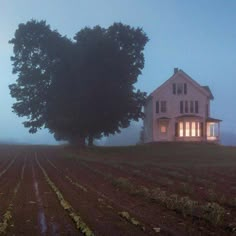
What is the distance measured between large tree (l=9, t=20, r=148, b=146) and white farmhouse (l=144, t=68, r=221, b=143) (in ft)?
10.3

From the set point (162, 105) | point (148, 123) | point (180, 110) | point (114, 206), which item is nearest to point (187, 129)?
point (180, 110)

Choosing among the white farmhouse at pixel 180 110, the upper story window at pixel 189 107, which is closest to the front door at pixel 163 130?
the white farmhouse at pixel 180 110

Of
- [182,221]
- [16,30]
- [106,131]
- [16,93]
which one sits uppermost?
[16,30]

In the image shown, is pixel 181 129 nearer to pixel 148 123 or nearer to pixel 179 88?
pixel 179 88

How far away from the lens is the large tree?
6456cm

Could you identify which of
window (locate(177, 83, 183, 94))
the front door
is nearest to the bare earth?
window (locate(177, 83, 183, 94))

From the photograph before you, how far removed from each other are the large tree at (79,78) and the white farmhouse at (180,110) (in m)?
3.13

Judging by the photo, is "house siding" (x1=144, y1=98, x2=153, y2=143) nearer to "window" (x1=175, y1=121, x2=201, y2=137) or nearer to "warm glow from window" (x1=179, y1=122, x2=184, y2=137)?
"window" (x1=175, y1=121, x2=201, y2=137)

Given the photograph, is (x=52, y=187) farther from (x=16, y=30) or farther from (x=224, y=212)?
(x=16, y=30)

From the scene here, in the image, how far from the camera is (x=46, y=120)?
68.1 m

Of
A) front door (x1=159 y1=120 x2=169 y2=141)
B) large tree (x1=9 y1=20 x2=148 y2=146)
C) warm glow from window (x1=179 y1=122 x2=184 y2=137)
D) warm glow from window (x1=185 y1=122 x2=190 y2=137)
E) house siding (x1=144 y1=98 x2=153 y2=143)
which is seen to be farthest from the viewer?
house siding (x1=144 y1=98 x2=153 y2=143)

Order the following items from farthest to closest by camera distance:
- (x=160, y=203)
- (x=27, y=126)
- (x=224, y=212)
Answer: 1. (x=27, y=126)
2. (x=160, y=203)
3. (x=224, y=212)

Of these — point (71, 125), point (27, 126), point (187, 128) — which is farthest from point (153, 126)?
point (27, 126)

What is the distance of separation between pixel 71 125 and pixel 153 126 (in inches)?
506
